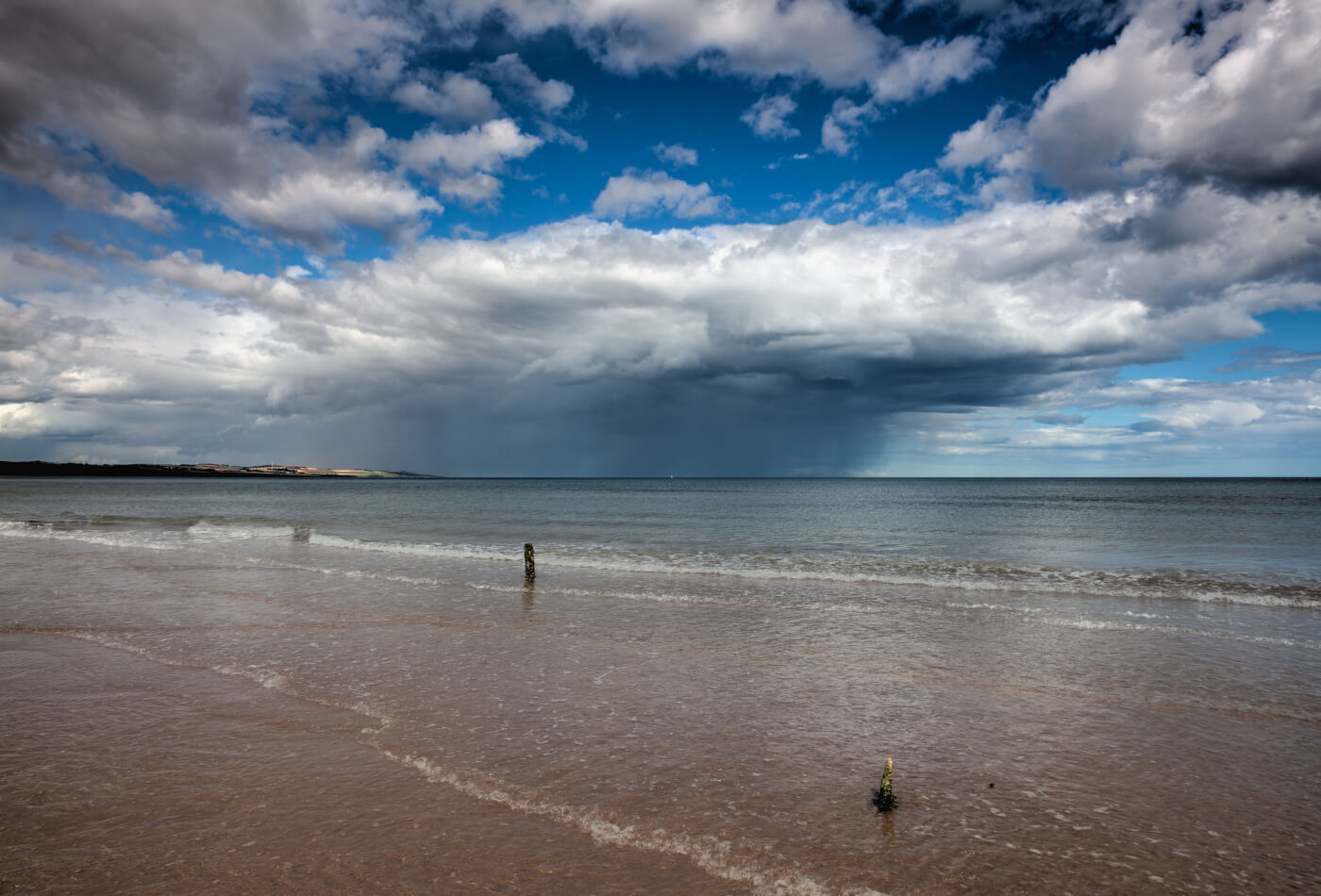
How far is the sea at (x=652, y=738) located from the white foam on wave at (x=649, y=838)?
0.03 metres

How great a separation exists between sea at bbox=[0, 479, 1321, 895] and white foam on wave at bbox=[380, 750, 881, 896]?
3 cm

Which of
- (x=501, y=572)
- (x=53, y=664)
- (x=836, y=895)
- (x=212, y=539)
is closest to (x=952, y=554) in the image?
(x=501, y=572)

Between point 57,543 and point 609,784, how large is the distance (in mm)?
37042

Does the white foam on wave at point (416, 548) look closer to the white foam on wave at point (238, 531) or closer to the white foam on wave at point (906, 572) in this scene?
the white foam on wave at point (906, 572)

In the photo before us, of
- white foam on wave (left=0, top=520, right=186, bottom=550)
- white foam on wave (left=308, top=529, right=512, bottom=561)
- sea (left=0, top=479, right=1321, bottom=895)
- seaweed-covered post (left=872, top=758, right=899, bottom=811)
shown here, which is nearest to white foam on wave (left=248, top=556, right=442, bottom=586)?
sea (left=0, top=479, right=1321, bottom=895)

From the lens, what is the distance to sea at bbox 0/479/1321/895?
18.9ft

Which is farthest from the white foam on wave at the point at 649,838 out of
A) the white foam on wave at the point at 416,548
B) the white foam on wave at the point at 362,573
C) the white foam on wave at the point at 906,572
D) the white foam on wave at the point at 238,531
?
the white foam on wave at the point at 238,531

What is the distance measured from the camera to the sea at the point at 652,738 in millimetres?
5758

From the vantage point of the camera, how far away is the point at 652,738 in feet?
27.8

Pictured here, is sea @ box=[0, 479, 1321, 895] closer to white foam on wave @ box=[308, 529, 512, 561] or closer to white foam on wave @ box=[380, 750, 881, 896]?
white foam on wave @ box=[380, 750, 881, 896]

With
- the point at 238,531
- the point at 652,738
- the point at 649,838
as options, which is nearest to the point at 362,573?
the point at 652,738

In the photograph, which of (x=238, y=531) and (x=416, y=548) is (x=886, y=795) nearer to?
(x=416, y=548)

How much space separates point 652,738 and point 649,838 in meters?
2.35

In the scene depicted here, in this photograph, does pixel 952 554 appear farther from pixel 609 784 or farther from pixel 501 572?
pixel 609 784
